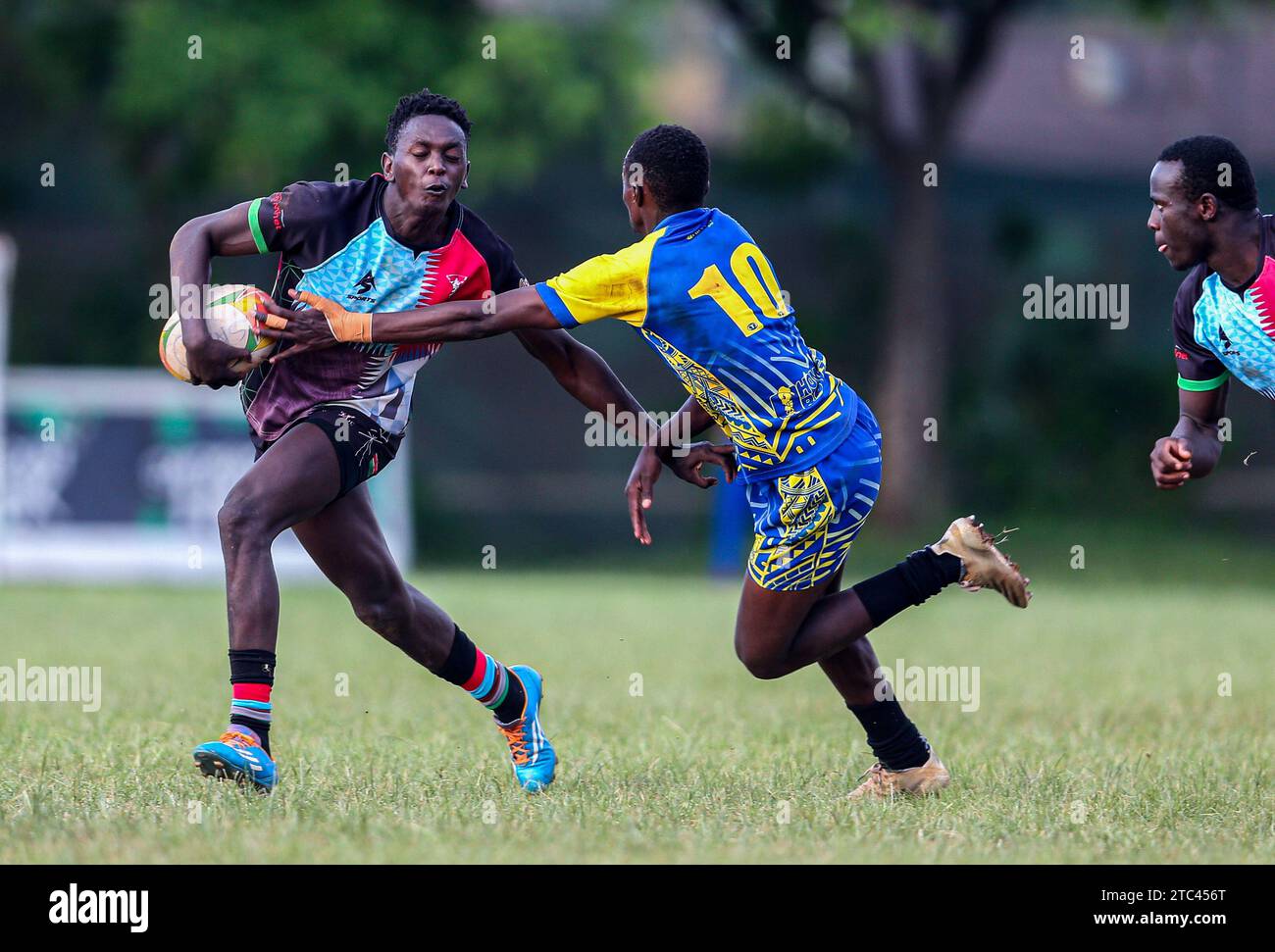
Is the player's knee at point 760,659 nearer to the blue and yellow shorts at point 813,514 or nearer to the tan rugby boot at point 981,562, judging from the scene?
the blue and yellow shorts at point 813,514

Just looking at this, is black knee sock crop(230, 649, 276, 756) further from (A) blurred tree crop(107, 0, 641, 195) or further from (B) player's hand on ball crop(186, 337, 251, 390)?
(A) blurred tree crop(107, 0, 641, 195)

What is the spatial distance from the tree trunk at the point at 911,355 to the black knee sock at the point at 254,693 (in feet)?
55.9

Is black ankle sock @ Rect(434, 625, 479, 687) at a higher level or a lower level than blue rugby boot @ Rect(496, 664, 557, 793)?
higher

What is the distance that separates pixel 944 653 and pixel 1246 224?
20.2 ft

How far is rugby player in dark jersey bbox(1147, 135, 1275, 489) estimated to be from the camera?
578 centimetres

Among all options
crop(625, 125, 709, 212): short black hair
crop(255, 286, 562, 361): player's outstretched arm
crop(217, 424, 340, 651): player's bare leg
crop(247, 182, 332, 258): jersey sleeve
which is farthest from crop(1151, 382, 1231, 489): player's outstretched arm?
crop(247, 182, 332, 258): jersey sleeve

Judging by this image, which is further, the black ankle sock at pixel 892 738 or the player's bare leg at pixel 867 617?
the black ankle sock at pixel 892 738

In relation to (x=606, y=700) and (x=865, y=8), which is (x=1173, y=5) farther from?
(x=606, y=700)

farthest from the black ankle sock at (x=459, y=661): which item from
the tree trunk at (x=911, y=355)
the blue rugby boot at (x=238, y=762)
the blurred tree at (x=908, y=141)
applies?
the tree trunk at (x=911, y=355)

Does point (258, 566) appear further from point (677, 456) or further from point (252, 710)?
point (677, 456)

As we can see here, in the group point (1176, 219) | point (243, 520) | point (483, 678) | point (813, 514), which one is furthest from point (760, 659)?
point (1176, 219)

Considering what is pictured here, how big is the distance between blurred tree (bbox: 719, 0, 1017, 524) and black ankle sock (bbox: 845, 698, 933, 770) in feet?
49.1

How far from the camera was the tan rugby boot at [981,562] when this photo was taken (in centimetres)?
595
